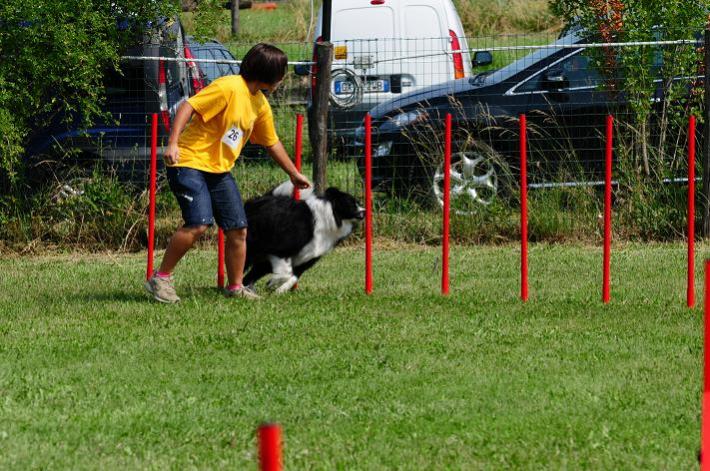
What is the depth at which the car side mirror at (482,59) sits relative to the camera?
12.8 metres

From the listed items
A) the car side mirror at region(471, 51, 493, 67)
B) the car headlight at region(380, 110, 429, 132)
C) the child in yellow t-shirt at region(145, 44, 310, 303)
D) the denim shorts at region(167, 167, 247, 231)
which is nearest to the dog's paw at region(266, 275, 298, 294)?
the child in yellow t-shirt at region(145, 44, 310, 303)

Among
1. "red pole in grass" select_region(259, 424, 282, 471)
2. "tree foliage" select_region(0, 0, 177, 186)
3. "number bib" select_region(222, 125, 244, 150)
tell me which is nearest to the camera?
"red pole in grass" select_region(259, 424, 282, 471)

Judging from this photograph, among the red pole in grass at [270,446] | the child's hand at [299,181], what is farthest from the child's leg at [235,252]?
the red pole in grass at [270,446]

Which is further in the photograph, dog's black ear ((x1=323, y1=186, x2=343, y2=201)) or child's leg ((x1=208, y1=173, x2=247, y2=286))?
dog's black ear ((x1=323, y1=186, x2=343, y2=201))

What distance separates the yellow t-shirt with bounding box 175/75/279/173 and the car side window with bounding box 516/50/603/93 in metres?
4.18

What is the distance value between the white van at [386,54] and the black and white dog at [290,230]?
2915 millimetres

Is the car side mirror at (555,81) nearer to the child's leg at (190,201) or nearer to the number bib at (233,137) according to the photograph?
the number bib at (233,137)

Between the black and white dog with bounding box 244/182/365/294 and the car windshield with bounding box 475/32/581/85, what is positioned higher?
the car windshield with bounding box 475/32/581/85

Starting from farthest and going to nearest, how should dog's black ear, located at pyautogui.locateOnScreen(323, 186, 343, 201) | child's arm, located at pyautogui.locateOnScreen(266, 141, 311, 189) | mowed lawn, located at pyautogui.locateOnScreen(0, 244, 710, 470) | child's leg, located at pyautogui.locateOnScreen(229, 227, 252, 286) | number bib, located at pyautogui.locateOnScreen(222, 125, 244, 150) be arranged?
dog's black ear, located at pyautogui.locateOnScreen(323, 186, 343, 201)
child's arm, located at pyautogui.locateOnScreen(266, 141, 311, 189)
child's leg, located at pyautogui.locateOnScreen(229, 227, 252, 286)
number bib, located at pyautogui.locateOnScreen(222, 125, 244, 150)
mowed lawn, located at pyautogui.locateOnScreen(0, 244, 710, 470)

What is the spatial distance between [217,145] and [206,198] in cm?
34

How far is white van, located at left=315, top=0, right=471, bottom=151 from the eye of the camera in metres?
12.1

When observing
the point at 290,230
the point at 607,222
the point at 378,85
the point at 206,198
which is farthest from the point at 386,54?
the point at 206,198

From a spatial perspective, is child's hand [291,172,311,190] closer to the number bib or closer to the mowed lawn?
the number bib

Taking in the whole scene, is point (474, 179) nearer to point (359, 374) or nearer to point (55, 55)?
point (55, 55)
